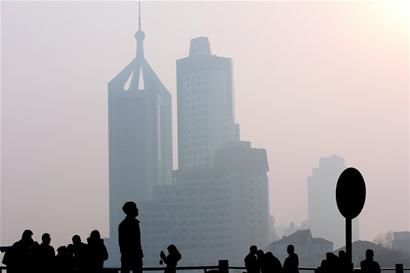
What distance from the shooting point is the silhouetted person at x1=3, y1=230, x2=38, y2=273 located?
1529 cm

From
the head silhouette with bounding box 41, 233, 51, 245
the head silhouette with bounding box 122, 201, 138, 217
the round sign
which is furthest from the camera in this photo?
the head silhouette with bounding box 41, 233, 51, 245

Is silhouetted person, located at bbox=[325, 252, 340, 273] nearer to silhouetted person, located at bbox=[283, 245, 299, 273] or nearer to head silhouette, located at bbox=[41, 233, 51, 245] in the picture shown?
silhouetted person, located at bbox=[283, 245, 299, 273]

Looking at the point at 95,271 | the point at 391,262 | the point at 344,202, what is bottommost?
the point at 391,262

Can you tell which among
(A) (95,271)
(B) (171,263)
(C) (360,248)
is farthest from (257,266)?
(C) (360,248)

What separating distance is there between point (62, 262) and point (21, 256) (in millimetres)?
770

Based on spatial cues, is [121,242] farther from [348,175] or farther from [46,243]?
[348,175]

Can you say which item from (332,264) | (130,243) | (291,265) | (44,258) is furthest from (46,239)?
(332,264)

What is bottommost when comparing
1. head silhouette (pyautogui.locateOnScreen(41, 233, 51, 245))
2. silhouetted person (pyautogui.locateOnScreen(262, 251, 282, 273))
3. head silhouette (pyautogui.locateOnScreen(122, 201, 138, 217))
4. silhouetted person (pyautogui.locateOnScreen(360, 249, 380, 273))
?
silhouetted person (pyautogui.locateOnScreen(360, 249, 380, 273))

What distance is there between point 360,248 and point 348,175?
187 metres

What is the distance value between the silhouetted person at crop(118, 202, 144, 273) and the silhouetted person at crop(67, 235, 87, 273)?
71 centimetres

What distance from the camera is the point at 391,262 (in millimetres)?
197250

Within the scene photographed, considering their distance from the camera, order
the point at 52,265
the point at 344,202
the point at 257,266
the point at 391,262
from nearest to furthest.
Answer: the point at 344,202 < the point at 52,265 < the point at 257,266 < the point at 391,262

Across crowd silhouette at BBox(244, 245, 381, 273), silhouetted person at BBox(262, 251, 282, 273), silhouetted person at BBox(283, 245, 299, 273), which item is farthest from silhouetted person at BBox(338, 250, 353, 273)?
silhouetted person at BBox(283, 245, 299, 273)

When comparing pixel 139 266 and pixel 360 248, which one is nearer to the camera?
pixel 139 266
